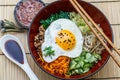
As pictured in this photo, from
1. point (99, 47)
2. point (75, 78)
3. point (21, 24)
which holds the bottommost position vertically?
point (75, 78)

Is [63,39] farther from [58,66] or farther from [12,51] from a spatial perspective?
[12,51]

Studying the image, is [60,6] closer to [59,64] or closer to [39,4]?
[39,4]

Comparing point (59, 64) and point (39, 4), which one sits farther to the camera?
point (39, 4)

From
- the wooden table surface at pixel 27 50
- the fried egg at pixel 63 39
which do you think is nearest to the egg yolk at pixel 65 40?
the fried egg at pixel 63 39

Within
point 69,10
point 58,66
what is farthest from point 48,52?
point 69,10

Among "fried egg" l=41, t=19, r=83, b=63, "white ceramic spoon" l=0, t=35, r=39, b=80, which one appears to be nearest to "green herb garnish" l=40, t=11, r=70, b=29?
"fried egg" l=41, t=19, r=83, b=63

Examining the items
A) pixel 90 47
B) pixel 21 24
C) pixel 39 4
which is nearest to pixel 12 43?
pixel 21 24

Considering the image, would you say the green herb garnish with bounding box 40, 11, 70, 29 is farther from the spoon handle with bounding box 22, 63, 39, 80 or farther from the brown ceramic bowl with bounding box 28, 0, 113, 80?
the spoon handle with bounding box 22, 63, 39, 80
